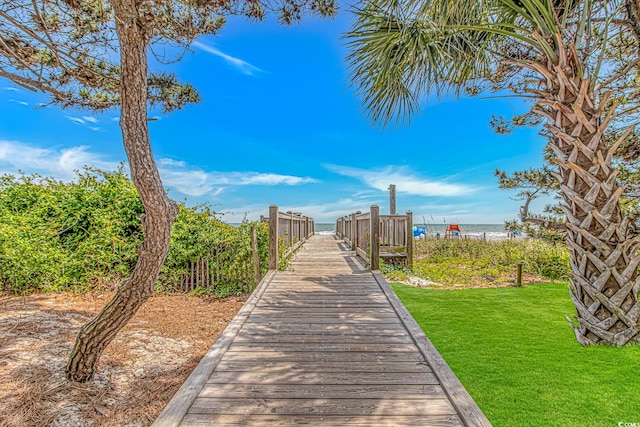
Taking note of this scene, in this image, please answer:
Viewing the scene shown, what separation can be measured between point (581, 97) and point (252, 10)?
148 inches

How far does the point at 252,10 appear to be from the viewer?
3557mm

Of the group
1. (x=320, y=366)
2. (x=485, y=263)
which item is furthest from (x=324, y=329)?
(x=485, y=263)

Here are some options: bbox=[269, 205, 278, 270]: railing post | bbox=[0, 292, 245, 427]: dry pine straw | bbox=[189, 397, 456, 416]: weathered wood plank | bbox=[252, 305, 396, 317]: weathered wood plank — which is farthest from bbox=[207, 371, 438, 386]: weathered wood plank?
bbox=[269, 205, 278, 270]: railing post

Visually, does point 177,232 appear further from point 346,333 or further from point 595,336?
point 595,336

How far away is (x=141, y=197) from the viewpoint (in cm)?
274

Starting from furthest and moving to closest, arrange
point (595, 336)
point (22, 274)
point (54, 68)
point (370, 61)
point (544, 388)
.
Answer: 1. point (22, 274)
2. point (370, 61)
3. point (54, 68)
4. point (595, 336)
5. point (544, 388)

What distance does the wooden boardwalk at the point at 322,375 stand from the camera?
1833 mm

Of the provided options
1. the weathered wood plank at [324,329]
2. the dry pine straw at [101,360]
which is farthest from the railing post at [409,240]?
the weathered wood plank at [324,329]

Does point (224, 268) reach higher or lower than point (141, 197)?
lower

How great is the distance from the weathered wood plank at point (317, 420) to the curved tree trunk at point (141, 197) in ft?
4.70

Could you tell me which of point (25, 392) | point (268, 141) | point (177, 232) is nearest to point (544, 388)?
point (25, 392)

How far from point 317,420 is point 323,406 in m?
0.13

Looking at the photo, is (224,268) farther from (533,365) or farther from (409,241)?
(533,365)

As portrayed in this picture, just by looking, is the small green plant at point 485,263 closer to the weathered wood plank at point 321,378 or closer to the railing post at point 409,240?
the railing post at point 409,240
